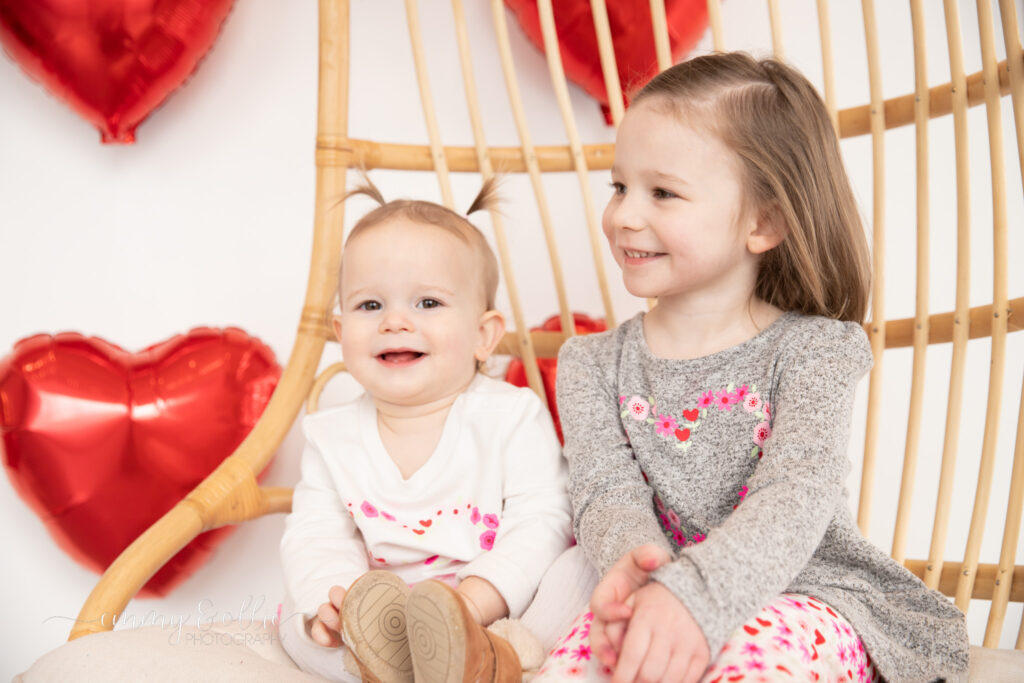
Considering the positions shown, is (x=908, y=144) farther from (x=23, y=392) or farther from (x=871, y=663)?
(x=23, y=392)

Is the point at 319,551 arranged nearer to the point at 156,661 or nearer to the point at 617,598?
the point at 156,661

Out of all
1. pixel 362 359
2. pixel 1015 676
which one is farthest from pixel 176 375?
pixel 1015 676

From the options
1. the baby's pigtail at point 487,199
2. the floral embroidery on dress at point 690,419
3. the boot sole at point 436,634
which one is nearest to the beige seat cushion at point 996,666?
the floral embroidery on dress at point 690,419

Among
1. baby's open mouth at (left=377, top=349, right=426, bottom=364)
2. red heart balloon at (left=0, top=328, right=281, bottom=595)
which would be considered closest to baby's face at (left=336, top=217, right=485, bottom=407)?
baby's open mouth at (left=377, top=349, right=426, bottom=364)

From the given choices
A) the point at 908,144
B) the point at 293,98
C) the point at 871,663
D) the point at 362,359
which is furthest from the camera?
the point at 293,98

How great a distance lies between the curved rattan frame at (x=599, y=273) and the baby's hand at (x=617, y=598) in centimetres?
53

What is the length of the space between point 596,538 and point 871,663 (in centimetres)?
27

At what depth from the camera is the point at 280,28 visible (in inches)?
69.7

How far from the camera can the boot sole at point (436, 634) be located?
0.71 meters

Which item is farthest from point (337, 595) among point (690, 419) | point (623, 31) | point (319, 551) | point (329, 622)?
point (623, 31)

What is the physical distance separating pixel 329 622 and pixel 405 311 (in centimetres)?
34

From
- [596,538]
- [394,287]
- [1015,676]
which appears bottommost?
[1015,676]

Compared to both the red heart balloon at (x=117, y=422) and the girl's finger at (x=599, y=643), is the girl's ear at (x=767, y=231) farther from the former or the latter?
the red heart balloon at (x=117, y=422)

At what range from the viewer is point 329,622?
88cm
